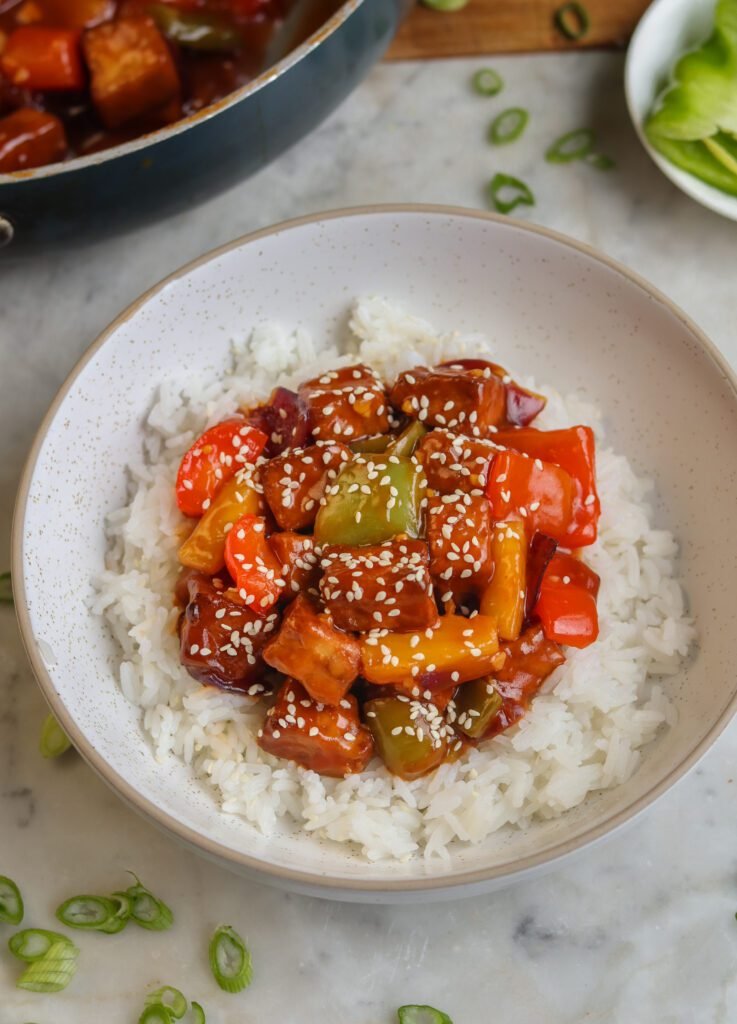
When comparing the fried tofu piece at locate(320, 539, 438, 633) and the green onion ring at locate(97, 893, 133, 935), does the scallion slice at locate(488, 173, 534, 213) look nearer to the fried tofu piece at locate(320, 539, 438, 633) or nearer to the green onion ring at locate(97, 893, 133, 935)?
the fried tofu piece at locate(320, 539, 438, 633)

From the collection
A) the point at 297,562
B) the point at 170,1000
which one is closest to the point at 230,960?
the point at 170,1000

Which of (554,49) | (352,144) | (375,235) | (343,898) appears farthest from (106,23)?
(343,898)

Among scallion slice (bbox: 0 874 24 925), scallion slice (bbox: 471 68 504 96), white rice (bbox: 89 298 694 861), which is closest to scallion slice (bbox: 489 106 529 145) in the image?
scallion slice (bbox: 471 68 504 96)

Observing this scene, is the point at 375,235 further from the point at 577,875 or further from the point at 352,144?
the point at 577,875

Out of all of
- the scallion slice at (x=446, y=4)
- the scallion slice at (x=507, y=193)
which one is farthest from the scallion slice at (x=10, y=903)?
the scallion slice at (x=446, y=4)

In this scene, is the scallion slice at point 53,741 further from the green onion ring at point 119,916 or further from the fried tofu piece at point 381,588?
the fried tofu piece at point 381,588
